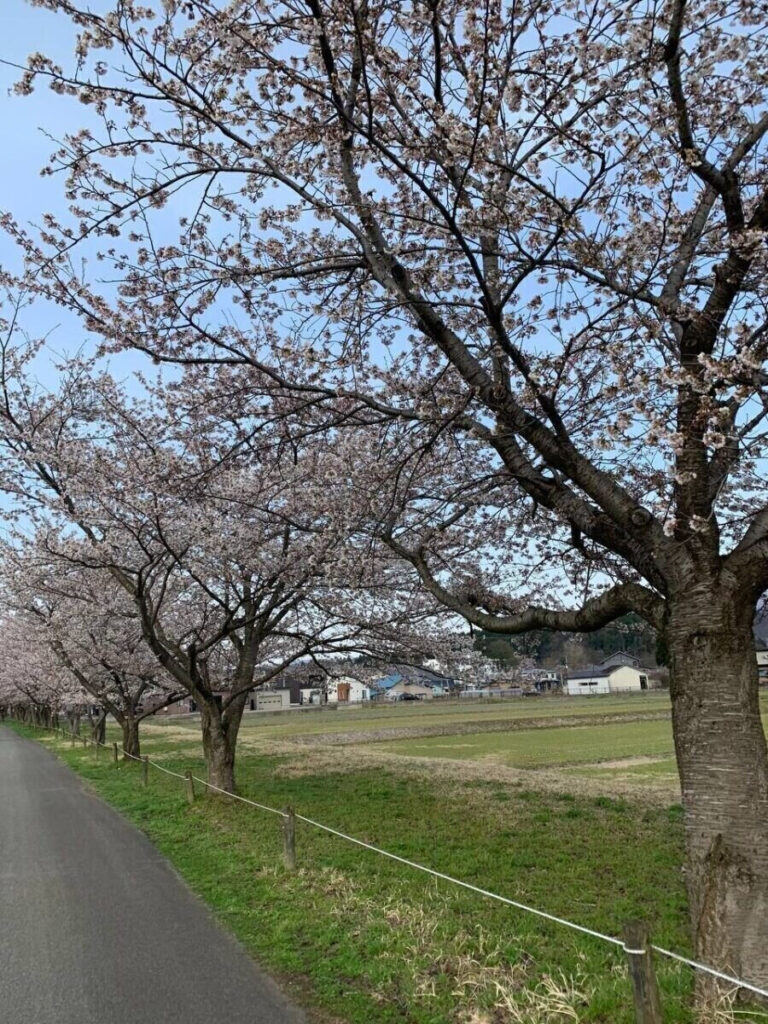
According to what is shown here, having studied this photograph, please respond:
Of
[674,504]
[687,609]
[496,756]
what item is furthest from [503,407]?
[496,756]

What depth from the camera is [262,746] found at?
1275 inches

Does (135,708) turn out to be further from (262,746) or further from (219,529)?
(219,529)

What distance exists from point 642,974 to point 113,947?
15.3ft

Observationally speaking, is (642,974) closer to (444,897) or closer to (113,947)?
(444,897)

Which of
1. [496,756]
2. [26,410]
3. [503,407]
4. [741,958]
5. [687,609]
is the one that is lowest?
[496,756]

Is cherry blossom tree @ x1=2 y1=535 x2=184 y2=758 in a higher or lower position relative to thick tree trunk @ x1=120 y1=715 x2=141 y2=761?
higher

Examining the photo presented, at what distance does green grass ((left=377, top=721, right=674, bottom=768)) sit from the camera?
25156 millimetres

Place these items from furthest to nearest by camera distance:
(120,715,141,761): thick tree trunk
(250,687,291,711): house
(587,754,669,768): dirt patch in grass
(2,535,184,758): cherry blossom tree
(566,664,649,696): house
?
A: (250,687,291,711): house < (566,664,649,696): house < (120,715,141,761): thick tree trunk < (587,754,669,768): dirt patch in grass < (2,535,184,758): cherry blossom tree

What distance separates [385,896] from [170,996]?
8.76ft

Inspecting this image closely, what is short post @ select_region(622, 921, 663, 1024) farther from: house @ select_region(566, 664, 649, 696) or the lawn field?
house @ select_region(566, 664, 649, 696)

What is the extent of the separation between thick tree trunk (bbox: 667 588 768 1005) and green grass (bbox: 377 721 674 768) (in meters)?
18.8

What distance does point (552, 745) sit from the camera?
30.3 meters

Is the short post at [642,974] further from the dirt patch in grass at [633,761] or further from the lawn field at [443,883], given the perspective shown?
the dirt patch in grass at [633,761]

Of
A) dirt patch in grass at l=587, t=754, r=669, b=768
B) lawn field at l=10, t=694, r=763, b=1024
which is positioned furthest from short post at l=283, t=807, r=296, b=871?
dirt patch in grass at l=587, t=754, r=669, b=768
